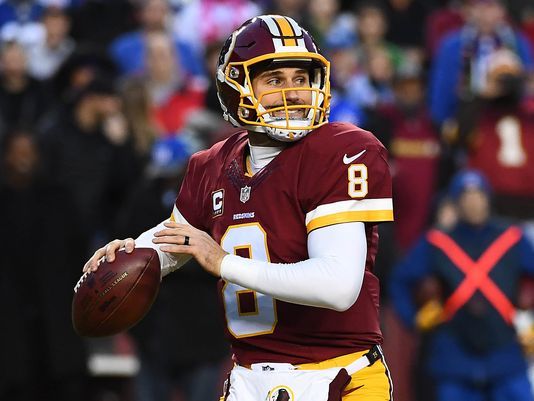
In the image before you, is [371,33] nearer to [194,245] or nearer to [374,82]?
[374,82]

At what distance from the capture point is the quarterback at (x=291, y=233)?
4117 mm

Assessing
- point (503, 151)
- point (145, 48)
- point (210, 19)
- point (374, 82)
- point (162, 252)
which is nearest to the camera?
point (162, 252)

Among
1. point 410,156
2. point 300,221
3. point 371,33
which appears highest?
point 371,33

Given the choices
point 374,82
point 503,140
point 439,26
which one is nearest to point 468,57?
point 503,140

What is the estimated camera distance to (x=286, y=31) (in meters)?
4.41

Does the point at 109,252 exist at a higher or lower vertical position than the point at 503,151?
higher

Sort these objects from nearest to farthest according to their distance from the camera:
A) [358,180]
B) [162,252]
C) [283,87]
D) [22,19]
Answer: [358,180] < [283,87] < [162,252] < [22,19]

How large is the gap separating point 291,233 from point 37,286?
4.09 metres

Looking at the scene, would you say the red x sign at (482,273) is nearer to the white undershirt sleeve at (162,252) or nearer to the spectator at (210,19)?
the white undershirt sleeve at (162,252)

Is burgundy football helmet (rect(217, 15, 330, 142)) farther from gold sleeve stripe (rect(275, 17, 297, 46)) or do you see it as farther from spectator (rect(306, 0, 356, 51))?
spectator (rect(306, 0, 356, 51))

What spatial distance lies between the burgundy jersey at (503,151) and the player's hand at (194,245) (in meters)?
4.85

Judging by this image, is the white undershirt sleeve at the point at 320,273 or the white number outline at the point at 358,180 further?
the white number outline at the point at 358,180

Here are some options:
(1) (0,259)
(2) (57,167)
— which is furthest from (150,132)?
(1) (0,259)

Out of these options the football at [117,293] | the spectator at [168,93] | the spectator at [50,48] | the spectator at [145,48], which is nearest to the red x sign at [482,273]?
the spectator at [168,93]
